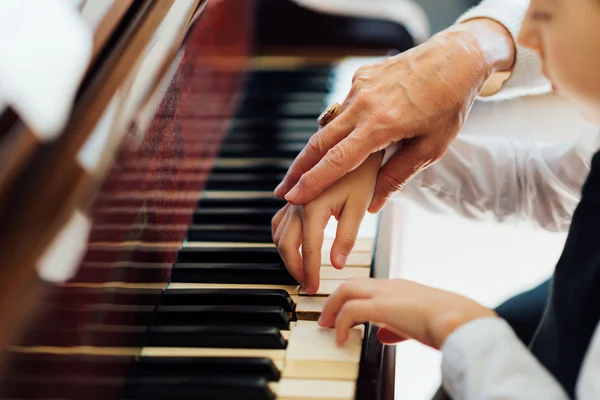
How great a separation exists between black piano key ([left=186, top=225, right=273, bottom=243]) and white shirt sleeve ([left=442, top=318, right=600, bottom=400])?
0.43 meters

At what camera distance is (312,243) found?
0.94 metres

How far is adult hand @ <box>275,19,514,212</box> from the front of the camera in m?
1.00

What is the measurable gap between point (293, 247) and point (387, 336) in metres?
0.17

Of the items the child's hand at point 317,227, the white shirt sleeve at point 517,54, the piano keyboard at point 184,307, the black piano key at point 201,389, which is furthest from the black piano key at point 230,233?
the white shirt sleeve at point 517,54

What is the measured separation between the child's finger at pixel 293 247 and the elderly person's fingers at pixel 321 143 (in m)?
0.09

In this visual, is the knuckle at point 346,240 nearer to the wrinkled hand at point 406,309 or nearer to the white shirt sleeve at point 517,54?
the wrinkled hand at point 406,309

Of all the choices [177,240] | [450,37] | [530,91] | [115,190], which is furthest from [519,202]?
[115,190]

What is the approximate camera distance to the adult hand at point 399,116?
995mm


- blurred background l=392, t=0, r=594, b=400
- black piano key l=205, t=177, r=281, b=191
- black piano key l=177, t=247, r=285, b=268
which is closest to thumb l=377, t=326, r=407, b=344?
black piano key l=177, t=247, r=285, b=268

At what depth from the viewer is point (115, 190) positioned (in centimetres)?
82

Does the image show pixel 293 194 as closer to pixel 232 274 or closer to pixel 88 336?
pixel 232 274

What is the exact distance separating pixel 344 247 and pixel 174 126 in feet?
1.06

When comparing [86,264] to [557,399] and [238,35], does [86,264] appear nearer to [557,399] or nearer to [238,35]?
[557,399]

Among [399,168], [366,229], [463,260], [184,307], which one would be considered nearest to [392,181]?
[399,168]
